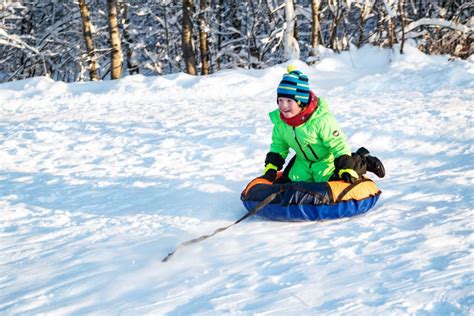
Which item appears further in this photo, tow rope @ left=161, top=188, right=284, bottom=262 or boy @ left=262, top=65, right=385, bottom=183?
boy @ left=262, top=65, right=385, bottom=183

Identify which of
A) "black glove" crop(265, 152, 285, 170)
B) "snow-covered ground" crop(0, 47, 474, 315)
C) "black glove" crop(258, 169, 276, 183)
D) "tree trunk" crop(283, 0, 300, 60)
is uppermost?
"tree trunk" crop(283, 0, 300, 60)

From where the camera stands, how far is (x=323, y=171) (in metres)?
3.83

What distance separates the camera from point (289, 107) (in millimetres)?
3658

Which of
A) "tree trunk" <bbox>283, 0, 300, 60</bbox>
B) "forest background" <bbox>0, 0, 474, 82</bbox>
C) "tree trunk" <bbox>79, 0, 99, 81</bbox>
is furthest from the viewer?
"tree trunk" <bbox>79, 0, 99, 81</bbox>

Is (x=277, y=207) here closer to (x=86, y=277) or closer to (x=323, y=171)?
(x=323, y=171)

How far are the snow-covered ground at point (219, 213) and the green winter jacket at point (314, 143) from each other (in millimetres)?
486

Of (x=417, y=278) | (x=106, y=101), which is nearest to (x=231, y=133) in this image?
(x=106, y=101)

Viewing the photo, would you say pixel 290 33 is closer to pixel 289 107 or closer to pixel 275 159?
pixel 275 159

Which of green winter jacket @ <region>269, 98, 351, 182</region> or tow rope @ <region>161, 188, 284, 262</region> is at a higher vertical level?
green winter jacket @ <region>269, 98, 351, 182</region>

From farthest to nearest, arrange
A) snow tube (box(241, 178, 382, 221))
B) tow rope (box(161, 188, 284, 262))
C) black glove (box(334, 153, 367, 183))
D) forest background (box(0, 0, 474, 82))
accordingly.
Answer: forest background (box(0, 0, 474, 82))
black glove (box(334, 153, 367, 183))
snow tube (box(241, 178, 382, 221))
tow rope (box(161, 188, 284, 262))

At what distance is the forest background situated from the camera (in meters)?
11.5

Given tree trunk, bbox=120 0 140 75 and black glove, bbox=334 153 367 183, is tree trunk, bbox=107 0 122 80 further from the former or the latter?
black glove, bbox=334 153 367 183

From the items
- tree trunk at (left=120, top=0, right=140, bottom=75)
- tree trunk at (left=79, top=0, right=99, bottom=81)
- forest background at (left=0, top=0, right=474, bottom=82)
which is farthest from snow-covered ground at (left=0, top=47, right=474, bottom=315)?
tree trunk at (left=120, top=0, right=140, bottom=75)

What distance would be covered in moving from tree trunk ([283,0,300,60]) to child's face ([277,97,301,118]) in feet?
23.0
